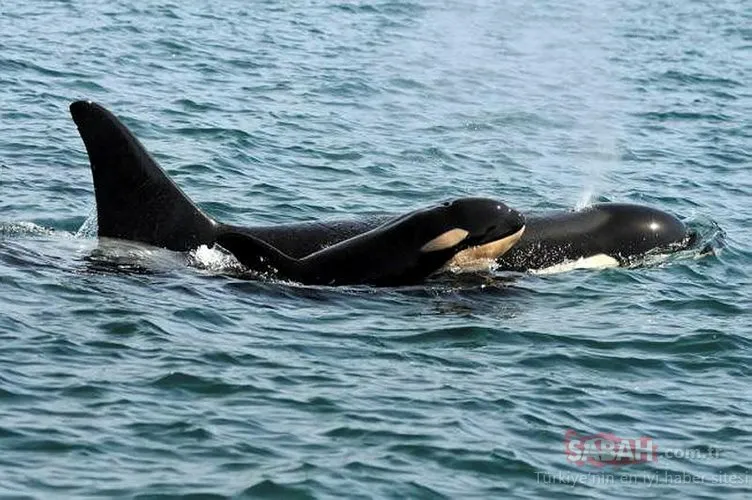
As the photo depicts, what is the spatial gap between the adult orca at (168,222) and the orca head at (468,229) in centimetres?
6

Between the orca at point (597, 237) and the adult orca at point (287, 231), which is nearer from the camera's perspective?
the adult orca at point (287, 231)

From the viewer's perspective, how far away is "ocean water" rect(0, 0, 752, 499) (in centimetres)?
1204

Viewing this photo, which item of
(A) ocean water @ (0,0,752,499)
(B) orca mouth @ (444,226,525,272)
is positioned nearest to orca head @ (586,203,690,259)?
(A) ocean water @ (0,0,752,499)

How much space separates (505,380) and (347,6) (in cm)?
2907

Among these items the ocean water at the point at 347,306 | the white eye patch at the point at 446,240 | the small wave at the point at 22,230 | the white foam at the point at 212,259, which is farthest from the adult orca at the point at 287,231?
the small wave at the point at 22,230

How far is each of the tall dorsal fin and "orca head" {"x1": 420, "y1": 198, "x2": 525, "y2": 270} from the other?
2.61m

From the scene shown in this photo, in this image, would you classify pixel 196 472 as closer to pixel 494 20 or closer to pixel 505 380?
pixel 505 380

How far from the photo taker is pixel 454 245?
1764cm

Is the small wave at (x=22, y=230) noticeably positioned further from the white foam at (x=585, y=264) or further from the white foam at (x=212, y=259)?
the white foam at (x=585, y=264)

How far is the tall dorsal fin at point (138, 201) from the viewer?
706 inches

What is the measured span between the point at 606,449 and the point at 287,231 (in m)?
6.78

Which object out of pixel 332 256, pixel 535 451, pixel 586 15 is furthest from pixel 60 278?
pixel 586 15

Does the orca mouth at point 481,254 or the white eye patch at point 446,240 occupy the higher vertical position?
the white eye patch at point 446,240

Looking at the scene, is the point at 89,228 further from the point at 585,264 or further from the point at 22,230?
the point at 585,264
